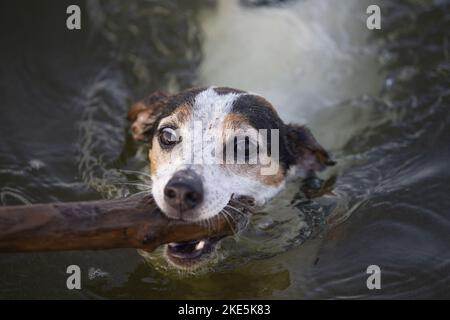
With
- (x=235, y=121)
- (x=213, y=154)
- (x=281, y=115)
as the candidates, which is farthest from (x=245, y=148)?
(x=281, y=115)

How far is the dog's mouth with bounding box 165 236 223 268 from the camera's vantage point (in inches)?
136

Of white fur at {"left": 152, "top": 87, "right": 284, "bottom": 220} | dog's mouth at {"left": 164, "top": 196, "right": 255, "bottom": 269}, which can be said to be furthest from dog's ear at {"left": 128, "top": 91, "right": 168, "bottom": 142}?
dog's mouth at {"left": 164, "top": 196, "right": 255, "bottom": 269}

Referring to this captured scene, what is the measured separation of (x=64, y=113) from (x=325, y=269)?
9.08 feet

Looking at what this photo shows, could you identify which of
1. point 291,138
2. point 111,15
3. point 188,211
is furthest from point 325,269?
point 111,15

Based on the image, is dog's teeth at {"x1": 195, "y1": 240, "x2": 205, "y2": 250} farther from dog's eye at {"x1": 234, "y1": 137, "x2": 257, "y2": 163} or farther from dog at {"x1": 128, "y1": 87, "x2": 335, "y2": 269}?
dog's eye at {"x1": 234, "y1": 137, "x2": 257, "y2": 163}

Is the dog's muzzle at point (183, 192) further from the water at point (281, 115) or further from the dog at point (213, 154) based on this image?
the water at point (281, 115)

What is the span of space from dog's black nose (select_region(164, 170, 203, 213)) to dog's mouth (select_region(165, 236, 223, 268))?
13.7 inches

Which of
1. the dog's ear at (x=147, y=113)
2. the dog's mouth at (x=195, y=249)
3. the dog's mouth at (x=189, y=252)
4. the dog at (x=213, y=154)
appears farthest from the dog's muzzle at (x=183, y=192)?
the dog's ear at (x=147, y=113)

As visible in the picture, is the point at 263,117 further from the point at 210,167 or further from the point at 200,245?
the point at 200,245

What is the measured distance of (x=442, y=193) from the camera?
454cm

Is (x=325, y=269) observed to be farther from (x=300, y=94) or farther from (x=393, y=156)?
(x=300, y=94)

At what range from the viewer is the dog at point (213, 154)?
10.6 ft

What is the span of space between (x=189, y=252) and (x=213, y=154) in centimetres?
56

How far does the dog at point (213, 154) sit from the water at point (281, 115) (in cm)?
33
